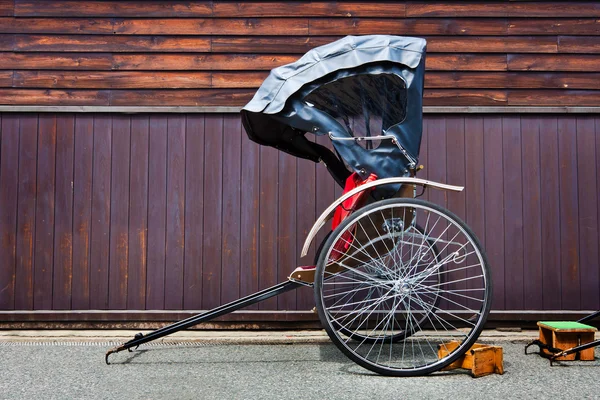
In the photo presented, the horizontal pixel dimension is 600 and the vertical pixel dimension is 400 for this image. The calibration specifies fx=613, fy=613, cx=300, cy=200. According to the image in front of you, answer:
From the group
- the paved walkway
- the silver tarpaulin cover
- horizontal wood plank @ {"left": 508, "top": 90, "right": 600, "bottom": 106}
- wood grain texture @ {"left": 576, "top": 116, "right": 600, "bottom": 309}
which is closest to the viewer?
the silver tarpaulin cover

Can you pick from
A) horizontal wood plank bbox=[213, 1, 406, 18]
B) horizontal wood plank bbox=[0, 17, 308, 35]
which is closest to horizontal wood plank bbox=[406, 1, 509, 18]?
horizontal wood plank bbox=[213, 1, 406, 18]

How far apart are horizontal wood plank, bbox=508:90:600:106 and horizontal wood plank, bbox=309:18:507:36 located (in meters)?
0.53

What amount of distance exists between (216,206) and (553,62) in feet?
9.67

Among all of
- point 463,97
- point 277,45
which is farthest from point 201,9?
point 463,97

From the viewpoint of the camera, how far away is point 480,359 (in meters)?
3.37

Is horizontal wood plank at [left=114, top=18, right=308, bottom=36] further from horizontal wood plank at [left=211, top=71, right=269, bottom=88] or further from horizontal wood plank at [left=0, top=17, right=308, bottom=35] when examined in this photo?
horizontal wood plank at [left=211, top=71, right=269, bottom=88]

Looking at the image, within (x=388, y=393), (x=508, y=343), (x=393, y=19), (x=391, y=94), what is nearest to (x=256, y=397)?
(x=388, y=393)

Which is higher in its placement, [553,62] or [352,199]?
[553,62]

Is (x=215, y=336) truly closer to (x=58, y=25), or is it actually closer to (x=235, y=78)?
(x=235, y=78)

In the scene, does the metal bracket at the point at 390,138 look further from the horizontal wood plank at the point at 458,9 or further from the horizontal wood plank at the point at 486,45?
the horizontal wood plank at the point at 458,9

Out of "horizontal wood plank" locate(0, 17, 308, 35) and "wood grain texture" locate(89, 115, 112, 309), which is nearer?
"wood grain texture" locate(89, 115, 112, 309)

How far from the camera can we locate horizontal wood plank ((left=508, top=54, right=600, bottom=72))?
494 cm

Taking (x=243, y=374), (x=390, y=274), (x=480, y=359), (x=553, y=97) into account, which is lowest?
(x=243, y=374)

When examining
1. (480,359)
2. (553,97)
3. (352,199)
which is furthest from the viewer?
(553,97)
